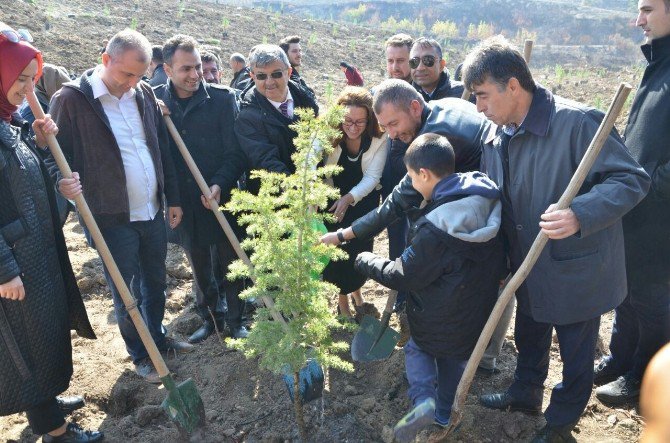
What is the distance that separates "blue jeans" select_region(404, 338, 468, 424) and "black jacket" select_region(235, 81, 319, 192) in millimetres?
1489

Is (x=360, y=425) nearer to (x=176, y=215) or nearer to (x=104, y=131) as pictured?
(x=176, y=215)

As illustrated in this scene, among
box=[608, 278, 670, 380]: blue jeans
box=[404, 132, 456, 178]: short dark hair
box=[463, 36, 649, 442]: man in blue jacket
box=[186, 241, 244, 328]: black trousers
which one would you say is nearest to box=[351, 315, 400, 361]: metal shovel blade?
box=[463, 36, 649, 442]: man in blue jacket

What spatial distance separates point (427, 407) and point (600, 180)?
1343 millimetres

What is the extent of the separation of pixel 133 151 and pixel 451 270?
2097mm

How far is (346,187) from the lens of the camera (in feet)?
12.4

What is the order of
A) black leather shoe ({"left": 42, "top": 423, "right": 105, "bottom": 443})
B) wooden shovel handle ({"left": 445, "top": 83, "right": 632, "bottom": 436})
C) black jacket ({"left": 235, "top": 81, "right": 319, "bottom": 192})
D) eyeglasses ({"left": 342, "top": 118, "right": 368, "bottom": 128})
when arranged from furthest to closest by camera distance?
black jacket ({"left": 235, "top": 81, "right": 319, "bottom": 192}), eyeglasses ({"left": 342, "top": 118, "right": 368, "bottom": 128}), black leather shoe ({"left": 42, "top": 423, "right": 105, "bottom": 443}), wooden shovel handle ({"left": 445, "top": 83, "right": 632, "bottom": 436})

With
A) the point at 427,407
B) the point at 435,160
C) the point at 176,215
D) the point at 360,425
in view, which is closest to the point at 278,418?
the point at 360,425

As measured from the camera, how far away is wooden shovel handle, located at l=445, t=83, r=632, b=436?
2.16 metres

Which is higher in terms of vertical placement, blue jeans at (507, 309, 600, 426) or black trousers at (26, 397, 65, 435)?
blue jeans at (507, 309, 600, 426)

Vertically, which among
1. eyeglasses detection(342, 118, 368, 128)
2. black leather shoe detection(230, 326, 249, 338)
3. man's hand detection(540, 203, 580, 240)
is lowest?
black leather shoe detection(230, 326, 249, 338)

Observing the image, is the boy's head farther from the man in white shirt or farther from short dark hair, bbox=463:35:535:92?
the man in white shirt

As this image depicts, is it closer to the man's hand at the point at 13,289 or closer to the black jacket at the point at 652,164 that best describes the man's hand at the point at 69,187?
the man's hand at the point at 13,289

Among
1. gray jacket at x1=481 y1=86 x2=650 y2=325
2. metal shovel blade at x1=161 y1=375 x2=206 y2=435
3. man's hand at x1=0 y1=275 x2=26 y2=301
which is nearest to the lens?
gray jacket at x1=481 y1=86 x2=650 y2=325

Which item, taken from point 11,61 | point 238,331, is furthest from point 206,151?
point 11,61
